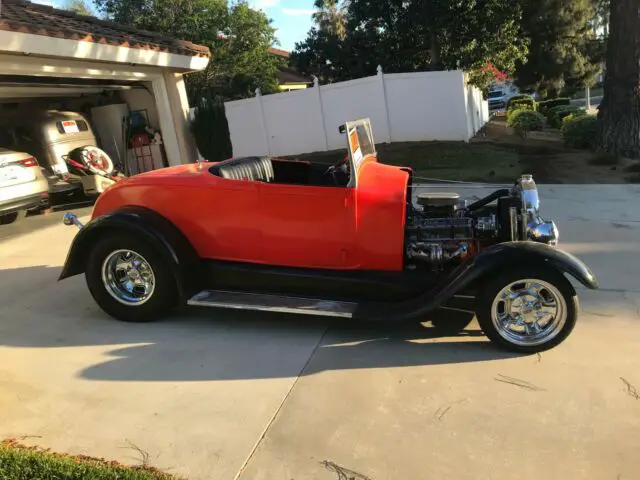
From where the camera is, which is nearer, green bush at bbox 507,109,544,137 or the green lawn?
the green lawn

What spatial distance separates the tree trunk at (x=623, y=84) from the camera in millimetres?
11555

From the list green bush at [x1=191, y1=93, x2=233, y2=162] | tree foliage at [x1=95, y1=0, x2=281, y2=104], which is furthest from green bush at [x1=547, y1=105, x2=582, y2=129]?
green bush at [x1=191, y1=93, x2=233, y2=162]

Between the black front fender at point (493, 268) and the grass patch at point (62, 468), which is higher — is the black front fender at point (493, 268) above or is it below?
above

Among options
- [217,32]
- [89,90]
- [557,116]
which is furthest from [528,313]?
[217,32]

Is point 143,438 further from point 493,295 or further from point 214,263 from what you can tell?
point 493,295

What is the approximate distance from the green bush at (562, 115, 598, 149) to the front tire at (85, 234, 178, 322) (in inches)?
470

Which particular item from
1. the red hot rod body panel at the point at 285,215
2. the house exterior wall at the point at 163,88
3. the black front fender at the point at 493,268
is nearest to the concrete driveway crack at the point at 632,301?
the black front fender at the point at 493,268

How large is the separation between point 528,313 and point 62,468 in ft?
9.50

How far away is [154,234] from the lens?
13.8 feet

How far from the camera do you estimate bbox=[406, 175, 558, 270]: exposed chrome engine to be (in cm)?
393

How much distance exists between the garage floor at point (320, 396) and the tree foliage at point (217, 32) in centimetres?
2225

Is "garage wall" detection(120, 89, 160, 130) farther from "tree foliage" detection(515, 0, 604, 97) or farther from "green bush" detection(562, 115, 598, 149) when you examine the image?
"tree foliage" detection(515, 0, 604, 97)

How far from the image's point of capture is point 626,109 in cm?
1198

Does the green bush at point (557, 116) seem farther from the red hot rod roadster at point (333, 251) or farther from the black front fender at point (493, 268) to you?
the black front fender at point (493, 268)
